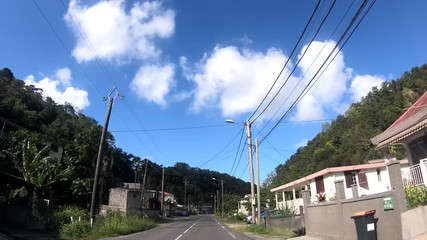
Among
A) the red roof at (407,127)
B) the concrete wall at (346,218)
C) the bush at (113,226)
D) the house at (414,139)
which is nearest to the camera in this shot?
the concrete wall at (346,218)

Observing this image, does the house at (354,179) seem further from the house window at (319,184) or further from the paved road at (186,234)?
Result: the paved road at (186,234)

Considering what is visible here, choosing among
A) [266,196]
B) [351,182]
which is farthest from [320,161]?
[351,182]

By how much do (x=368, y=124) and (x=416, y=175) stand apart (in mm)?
58107

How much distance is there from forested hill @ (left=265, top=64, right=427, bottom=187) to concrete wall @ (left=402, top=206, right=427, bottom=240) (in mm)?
45712

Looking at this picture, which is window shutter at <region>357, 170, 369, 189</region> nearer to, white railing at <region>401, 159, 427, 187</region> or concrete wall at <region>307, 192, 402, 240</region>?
concrete wall at <region>307, 192, 402, 240</region>

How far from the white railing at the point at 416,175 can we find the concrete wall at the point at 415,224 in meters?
1.46

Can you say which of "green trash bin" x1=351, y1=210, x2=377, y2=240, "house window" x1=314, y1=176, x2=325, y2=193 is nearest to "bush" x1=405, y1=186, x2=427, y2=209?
"green trash bin" x1=351, y1=210, x2=377, y2=240

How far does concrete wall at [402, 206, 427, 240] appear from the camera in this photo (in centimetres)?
1176

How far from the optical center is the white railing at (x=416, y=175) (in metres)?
13.7

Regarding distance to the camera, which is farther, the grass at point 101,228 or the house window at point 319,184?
the house window at point 319,184

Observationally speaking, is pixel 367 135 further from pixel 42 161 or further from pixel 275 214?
pixel 42 161

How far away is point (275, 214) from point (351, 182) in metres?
7.36

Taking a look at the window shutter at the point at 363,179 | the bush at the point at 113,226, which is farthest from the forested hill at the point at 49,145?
the window shutter at the point at 363,179

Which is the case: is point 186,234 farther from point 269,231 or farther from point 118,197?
point 118,197
